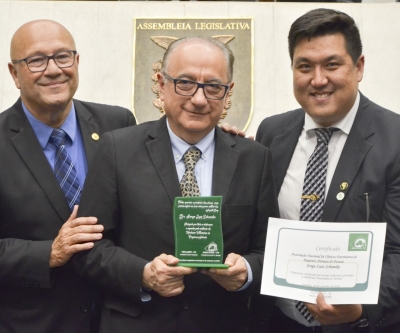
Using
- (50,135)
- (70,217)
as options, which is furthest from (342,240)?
(50,135)

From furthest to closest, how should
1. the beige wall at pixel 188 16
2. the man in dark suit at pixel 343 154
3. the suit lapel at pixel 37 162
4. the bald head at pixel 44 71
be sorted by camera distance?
the beige wall at pixel 188 16
the bald head at pixel 44 71
the suit lapel at pixel 37 162
the man in dark suit at pixel 343 154

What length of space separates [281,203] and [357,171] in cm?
39

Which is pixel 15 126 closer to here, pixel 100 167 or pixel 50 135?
pixel 50 135

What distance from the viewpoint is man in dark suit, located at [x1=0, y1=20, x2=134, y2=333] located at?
2.84 meters

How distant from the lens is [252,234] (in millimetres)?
2768

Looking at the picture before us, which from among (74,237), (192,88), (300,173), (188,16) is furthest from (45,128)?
(188,16)

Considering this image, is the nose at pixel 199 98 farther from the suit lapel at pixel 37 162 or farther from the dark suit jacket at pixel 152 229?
the suit lapel at pixel 37 162

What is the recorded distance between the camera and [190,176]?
2.66 m

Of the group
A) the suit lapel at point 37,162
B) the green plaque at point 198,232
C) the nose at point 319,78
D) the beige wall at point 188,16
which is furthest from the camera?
the beige wall at point 188,16

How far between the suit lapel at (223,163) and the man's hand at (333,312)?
0.57 m

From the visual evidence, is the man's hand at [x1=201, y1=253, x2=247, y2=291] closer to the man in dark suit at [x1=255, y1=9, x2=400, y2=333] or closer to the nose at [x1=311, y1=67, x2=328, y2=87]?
the man in dark suit at [x1=255, y1=9, x2=400, y2=333]

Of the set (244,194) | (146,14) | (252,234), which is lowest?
(252,234)

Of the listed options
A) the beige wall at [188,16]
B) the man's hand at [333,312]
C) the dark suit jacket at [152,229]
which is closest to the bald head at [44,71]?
the dark suit jacket at [152,229]

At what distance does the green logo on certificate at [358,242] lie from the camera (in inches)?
95.0
